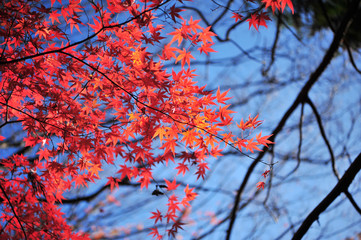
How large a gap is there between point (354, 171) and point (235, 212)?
227cm

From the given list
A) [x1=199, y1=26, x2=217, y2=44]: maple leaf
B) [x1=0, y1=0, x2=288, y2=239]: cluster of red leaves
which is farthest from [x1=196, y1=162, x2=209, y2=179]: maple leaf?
[x1=199, y1=26, x2=217, y2=44]: maple leaf

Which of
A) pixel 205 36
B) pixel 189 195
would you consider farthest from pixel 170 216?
pixel 205 36

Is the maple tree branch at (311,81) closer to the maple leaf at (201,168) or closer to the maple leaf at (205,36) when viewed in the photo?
the maple leaf at (201,168)

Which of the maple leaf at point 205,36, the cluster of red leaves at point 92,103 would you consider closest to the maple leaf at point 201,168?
the cluster of red leaves at point 92,103

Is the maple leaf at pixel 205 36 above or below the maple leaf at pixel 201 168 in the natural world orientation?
above

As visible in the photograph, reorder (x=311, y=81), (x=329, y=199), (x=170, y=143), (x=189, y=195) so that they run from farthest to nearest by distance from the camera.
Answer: (x=311, y=81), (x=189, y=195), (x=170, y=143), (x=329, y=199)

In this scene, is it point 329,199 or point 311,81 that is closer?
point 329,199

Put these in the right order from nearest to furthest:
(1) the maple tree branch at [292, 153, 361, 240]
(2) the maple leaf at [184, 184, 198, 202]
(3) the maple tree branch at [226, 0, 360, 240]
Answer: (1) the maple tree branch at [292, 153, 361, 240] < (2) the maple leaf at [184, 184, 198, 202] < (3) the maple tree branch at [226, 0, 360, 240]

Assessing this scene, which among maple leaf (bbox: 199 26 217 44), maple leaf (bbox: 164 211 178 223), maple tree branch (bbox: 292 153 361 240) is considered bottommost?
maple tree branch (bbox: 292 153 361 240)

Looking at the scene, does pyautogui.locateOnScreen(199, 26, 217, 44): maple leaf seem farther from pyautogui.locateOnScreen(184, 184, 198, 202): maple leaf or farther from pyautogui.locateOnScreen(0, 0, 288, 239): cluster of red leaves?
pyautogui.locateOnScreen(184, 184, 198, 202): maple leaf

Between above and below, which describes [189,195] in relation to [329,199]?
above

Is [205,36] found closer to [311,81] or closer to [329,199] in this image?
[329,199]

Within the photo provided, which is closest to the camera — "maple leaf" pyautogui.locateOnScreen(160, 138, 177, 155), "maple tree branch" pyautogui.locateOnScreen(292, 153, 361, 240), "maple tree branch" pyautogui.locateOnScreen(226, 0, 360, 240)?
"maple tree branch" pyautogui.locateOnScreen(292, 153, 361, 240)

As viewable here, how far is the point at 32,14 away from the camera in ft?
8.91
